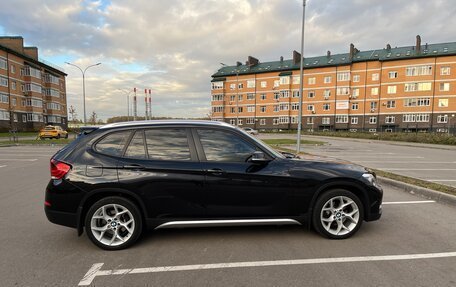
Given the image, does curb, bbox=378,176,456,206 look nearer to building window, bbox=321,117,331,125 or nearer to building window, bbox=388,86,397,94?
building window, bbox=321,117,331,125

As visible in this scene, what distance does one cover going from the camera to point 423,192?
6004 mm

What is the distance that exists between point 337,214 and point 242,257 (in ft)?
4.99

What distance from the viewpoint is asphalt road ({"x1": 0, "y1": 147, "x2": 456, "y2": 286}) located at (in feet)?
9.32

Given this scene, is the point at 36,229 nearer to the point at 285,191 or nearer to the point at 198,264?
the point at 198,264

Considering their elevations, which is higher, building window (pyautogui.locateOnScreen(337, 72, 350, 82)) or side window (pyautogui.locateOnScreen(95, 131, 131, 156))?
building window (pyautogui.locateOnScreen(337, 72, 350, 82))

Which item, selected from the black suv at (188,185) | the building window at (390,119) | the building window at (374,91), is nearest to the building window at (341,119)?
the building window at (374,91)

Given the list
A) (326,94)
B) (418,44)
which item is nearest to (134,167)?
(326,94)

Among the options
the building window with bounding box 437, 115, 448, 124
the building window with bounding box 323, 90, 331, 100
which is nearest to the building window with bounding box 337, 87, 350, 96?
the building window with bounding box 323, 90, 331, 100

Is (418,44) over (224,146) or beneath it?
over

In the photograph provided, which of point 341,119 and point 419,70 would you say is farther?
point 341,119

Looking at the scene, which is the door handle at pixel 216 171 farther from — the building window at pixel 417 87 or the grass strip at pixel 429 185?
the building window at pixel 417 87

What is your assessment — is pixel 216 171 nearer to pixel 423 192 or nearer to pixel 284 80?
pixel 423 192

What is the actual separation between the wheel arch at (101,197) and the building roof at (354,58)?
43318 mm

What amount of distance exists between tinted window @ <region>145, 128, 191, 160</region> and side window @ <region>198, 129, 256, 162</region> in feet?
0.84
